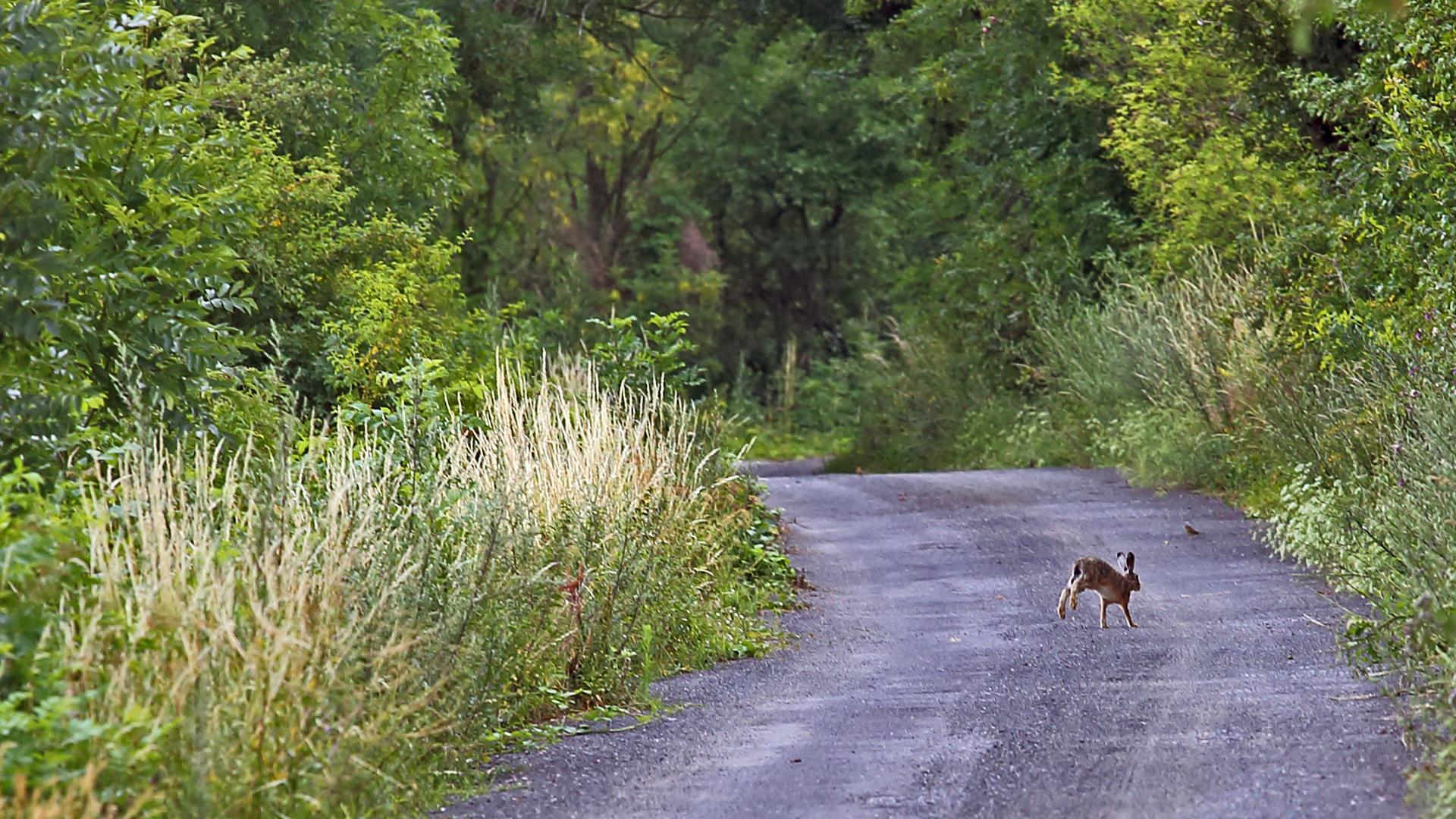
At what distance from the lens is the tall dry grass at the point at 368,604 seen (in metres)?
6.09

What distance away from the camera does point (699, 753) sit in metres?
8.02

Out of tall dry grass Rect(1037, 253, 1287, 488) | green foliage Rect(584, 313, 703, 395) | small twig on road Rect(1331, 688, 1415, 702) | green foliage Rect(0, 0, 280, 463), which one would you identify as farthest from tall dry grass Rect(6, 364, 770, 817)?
tall dry grass Rect(1037, 253, 1287, 488)

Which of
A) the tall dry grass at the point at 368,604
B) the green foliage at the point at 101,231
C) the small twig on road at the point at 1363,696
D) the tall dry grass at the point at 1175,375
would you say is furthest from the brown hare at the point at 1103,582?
the tall dry grass at the point at 1175,375

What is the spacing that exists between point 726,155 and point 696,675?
31665 mm

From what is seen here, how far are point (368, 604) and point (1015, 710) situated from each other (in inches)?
119

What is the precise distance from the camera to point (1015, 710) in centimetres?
867

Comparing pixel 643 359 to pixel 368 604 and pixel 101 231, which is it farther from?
pixel 368 604

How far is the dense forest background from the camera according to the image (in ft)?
21.2

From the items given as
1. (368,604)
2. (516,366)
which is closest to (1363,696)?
(368,604)

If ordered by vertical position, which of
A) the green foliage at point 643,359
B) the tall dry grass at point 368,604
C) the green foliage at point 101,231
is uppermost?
the green foliage at point 101,231

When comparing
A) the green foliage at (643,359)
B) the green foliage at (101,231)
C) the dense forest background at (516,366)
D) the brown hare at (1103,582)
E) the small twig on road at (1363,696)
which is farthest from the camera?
the green foliage at (643,359)

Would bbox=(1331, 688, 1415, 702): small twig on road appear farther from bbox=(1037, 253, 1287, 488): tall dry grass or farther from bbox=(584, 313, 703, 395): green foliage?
bbox=(1037, 253, 1287, 488): tall dry grass

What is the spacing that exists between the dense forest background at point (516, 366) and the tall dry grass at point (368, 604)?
0.10ft

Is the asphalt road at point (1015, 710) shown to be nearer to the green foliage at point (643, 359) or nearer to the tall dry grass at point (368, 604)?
the tall dry grass at point (368, 604)
